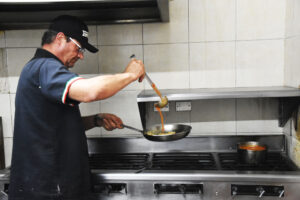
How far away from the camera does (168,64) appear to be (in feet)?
5.78

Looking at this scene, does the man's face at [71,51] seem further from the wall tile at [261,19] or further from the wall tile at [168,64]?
the wall tile at [261,19]

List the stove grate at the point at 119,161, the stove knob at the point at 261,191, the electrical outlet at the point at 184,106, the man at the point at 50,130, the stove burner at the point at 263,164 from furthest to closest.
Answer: the electrical outlet at the point at 184,106
the stove grate at the point at 119,161
the stove burner at the point at 263,164
the stove knob at the point at 261,191
the man at the point at 50,130

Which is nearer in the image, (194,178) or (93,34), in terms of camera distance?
(194,178)

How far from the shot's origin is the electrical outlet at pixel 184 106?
1774mm

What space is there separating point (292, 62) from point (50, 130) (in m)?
1.39

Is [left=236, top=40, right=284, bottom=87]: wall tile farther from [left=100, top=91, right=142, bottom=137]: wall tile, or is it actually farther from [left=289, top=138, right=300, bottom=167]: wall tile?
[left=100, top=91, right=142, bottom=137]: wall tile

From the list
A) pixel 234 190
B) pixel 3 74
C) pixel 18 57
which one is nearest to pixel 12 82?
pixel 3 74

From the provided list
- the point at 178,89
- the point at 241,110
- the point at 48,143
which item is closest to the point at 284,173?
the point at 241,110

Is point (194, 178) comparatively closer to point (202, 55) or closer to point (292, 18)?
point (202, 55)

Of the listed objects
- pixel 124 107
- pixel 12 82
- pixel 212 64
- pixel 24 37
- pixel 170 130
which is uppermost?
pixel 24 37

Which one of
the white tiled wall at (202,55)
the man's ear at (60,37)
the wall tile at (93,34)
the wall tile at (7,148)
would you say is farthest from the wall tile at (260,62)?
the wall tile at (7,148)

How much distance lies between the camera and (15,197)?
122 centimetres

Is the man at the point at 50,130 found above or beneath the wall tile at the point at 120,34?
beneath

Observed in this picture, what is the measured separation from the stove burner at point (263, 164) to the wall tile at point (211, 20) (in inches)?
30.2
